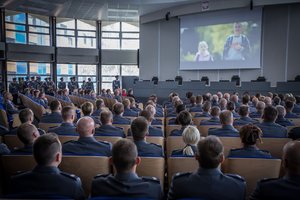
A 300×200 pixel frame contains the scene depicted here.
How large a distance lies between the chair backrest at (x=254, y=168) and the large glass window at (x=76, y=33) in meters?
19.1

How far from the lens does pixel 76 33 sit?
2072 centimetres

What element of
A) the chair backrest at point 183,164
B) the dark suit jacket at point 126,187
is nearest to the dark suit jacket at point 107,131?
the chair backrest at point 183,164

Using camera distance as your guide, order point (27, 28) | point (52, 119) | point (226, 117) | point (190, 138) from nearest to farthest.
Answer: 1. point (190, 138)
2. point (226, 117)
3. point (52, 119)
4. point (27, 28)

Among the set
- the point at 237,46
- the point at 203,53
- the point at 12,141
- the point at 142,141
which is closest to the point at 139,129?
the point at 142,141

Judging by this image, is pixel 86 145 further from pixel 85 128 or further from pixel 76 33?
pixel 76 33

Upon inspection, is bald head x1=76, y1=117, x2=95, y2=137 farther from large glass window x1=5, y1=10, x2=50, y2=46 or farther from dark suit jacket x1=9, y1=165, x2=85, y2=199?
large glass window x1=5, y1=10, x2=50, y2=46

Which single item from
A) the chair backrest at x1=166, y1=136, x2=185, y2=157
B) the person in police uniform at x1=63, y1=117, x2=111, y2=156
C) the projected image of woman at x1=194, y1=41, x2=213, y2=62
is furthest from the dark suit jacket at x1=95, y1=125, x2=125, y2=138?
the projected image of woman at x1=194, y1=41, x2=213, y2=62

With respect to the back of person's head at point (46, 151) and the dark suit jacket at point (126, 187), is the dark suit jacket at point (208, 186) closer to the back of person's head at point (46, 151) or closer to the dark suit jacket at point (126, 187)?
the dark suit jacket at point (126, 187)

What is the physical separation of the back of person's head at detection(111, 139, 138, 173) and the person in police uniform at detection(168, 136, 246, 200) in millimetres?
356

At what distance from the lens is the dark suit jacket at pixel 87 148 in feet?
10.2

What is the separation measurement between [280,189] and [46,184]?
5.27 ft

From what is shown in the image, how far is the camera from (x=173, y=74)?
57.7 feet

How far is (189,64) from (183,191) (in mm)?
14775

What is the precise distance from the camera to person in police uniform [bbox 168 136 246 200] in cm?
198
